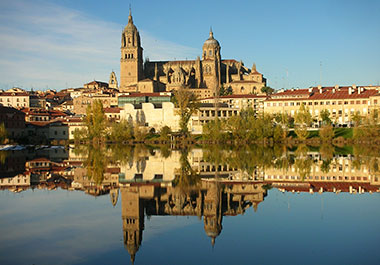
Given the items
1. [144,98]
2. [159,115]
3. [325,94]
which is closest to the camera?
[325,94]

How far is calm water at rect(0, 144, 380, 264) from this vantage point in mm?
10047

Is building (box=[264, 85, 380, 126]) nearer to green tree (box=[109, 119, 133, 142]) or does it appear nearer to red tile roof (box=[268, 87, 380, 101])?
red tile roof (box=[268, 87, 380, 101])

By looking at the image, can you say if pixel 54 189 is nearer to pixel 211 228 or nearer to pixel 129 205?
pixel 129 205

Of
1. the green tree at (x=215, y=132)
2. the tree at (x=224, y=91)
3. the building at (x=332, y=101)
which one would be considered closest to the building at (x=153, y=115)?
the green tree at (x=215, y=132)

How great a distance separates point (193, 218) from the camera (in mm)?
13367

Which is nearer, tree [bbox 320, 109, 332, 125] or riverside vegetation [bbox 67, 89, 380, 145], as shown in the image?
riverside vegetation [bbox 67, 89, 380, 145]

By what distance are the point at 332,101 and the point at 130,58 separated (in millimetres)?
56258

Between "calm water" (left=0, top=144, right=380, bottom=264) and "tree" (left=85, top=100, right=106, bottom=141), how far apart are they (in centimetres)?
4087

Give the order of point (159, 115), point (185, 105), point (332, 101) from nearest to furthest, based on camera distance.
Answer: point (185, 105) < point (332, 101) < point (159, 115)

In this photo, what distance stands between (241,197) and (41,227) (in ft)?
23.7

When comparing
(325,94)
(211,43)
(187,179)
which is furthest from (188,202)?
(211,43)

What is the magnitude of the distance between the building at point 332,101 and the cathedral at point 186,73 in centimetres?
2879

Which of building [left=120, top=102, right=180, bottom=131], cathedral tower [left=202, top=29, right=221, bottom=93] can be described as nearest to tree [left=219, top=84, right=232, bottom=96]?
cathedral tower [left=202, top=29, right=221, bottom=93]

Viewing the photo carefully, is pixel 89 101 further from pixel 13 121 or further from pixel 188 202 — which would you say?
pixel 188 202
